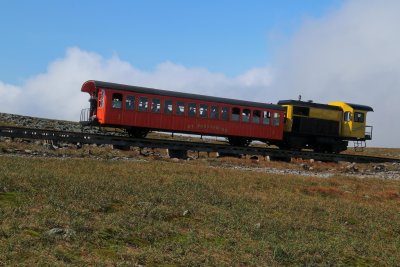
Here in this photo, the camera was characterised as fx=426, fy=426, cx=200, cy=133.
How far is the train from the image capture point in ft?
90.7

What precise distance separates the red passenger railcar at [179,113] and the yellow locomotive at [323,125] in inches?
60.0

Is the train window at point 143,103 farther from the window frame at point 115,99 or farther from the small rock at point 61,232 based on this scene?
the small rock at point 61,232

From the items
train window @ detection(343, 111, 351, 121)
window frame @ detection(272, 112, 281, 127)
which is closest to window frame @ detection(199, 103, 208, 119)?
window frame @ detection(272, 112, 281, 127)

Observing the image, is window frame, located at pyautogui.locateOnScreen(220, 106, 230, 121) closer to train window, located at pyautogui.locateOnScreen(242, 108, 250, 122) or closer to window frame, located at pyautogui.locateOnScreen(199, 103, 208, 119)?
window frame, located at pyautogui.locateOnScreen(199, 103, 208, 119)

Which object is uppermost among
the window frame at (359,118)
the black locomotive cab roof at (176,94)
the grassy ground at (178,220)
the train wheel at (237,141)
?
the black locomotive cab roof at (176,94)

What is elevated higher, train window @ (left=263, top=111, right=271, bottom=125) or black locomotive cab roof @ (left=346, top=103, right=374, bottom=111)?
black locomotive cab roof @ (left=346, top=103, right=374, bottom=111)

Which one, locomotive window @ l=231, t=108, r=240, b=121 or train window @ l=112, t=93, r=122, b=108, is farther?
locomotive window @ l=231, t=108, r=240, b=121

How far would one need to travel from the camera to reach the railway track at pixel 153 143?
2358 cm

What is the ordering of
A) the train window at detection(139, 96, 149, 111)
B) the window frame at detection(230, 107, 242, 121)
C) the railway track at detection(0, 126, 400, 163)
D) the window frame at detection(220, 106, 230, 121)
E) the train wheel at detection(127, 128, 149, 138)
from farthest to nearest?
the window frame at detection(230, 107, 242, 121), the window frame at detection(220, 106, 230, 121), the train wheel at detection(127, 128, 149, 138), the train window at detection(139, 96, 149, 111), the railway track at detection(0, 126, 400, 163)

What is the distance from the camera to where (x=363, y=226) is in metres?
12.0

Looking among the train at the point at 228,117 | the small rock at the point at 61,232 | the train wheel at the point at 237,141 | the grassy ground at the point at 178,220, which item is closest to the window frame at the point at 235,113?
the train at the point at 228,117

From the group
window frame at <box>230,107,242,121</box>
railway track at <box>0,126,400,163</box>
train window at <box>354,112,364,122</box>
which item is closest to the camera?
railway track at <box>0,126,400,163</box>

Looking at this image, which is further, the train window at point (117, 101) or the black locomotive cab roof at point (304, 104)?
the black locomotive cab roof at point (304, 104)

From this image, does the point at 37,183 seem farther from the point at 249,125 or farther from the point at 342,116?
the point at 342,116
